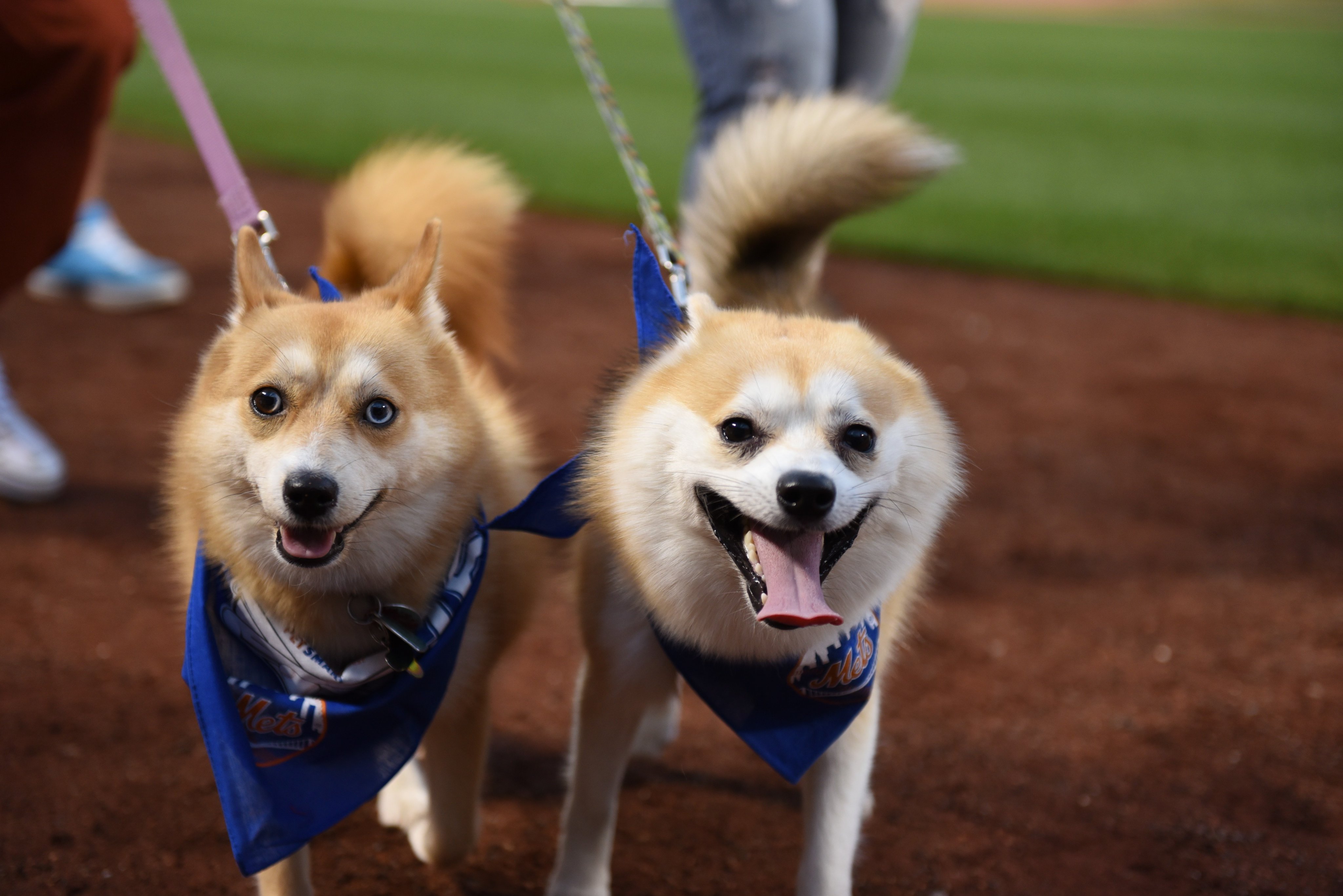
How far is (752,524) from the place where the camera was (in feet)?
6.12

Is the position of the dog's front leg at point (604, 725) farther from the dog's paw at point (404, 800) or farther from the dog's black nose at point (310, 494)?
the dog's black nose at point (310, 494)

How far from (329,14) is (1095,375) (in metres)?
23.3

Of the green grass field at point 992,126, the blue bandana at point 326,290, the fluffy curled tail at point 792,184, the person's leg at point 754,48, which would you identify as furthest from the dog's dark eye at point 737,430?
the green grass field at point 992,126

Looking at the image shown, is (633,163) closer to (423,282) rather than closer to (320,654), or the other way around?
(423,282)

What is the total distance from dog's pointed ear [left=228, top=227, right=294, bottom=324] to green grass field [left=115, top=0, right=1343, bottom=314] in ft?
18.9

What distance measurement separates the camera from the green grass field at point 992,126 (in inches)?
302

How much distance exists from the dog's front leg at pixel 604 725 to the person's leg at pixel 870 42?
1.82m

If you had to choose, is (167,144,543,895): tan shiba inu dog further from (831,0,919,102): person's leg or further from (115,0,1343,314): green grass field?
(115,0,1343,314): green grass field

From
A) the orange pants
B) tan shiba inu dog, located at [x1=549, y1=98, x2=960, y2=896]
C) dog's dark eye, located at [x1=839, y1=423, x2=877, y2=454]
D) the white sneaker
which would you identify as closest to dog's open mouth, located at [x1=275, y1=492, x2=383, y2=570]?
tan shiba inu dog, located at [x1=549, y1=98, x2=960, y2=896]

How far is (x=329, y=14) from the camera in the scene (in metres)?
24.8

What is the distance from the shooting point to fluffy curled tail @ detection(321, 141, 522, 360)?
2664 millimetres

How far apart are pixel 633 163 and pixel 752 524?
1.12 metres

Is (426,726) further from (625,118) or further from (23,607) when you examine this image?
(625,118)

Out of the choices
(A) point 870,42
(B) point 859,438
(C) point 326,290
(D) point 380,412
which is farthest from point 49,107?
(B) point 859,438
